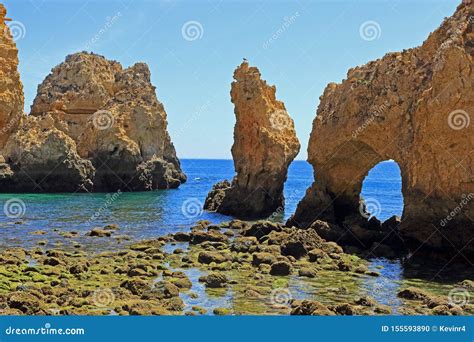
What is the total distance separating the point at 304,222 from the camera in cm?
3628

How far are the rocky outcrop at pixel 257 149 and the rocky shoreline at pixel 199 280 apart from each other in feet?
54.1

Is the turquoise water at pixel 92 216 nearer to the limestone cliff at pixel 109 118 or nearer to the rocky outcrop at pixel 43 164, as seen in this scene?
the rocky outcrop at pixel 43 164

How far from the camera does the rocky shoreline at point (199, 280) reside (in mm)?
17359

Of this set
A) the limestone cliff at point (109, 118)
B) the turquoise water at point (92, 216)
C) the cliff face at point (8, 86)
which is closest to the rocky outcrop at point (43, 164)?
the limestone cliff at point (109, 118)

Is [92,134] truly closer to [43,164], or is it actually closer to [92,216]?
[43,164]

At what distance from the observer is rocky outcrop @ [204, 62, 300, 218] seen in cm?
4803

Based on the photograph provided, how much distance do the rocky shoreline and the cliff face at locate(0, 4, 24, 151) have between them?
17.3 ft

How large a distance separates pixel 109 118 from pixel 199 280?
58773 mm

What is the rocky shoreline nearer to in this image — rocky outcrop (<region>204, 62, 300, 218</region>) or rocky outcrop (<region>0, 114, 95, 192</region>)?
rocky outcrop (<region>204, 62, 300, 218</region>)

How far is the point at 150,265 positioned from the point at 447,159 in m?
14.7

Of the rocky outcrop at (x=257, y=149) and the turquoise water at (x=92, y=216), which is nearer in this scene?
the turquoise water at (x=92, y=216)

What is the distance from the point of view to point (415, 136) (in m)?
28.3

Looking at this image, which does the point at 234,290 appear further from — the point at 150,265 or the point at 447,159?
the point at 447,159

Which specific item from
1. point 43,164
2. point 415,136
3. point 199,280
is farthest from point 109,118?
point 199,280
